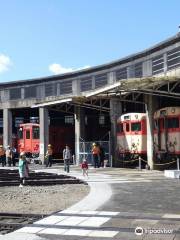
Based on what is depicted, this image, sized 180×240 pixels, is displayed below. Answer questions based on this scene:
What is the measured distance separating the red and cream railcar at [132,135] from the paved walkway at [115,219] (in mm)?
15911

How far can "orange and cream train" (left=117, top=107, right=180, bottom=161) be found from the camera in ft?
102

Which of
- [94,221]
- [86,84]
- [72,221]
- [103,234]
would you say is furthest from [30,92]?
[103,234]

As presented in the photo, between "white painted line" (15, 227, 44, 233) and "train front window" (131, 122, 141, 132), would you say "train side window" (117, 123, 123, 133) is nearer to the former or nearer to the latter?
"train front window" (131, 122, 141, 132)

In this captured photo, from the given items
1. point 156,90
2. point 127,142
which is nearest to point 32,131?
point 127,142

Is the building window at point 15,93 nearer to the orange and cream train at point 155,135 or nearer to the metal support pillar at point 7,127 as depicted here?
the metal support pillar at point 7,127

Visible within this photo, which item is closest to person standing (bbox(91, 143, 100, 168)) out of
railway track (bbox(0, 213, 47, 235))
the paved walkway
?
the paved walkway

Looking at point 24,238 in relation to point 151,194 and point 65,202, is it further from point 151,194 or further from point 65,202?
point 151,194

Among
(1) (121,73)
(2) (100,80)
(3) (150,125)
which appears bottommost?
(3) (150,125)

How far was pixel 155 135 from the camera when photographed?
3275cm

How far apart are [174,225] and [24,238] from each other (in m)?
3.44

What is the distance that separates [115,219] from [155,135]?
20.7 metres

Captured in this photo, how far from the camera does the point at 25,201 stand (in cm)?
1783

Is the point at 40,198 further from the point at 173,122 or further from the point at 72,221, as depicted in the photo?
the point at 173,122

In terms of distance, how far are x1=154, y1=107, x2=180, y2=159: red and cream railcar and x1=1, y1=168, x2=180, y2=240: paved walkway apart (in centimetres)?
1236
